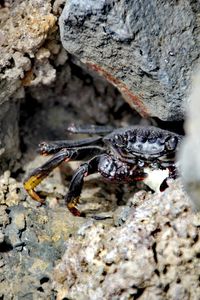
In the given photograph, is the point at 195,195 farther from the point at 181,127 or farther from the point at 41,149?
the point at 41,149

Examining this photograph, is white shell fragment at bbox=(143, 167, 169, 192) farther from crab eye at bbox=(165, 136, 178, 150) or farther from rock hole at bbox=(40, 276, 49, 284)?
rock hole at bbox=(40, 276, 49, 284)

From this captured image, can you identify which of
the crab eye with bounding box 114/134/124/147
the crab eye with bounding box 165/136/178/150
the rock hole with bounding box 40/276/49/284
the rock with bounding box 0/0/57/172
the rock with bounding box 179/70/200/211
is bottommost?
the rock hole with bounding box 40/276/49/284

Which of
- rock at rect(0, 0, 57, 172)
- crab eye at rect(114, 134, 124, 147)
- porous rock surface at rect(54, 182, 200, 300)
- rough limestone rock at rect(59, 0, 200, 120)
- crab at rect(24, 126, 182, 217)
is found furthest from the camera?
crab eye at rect(114, 134, 124, 147)

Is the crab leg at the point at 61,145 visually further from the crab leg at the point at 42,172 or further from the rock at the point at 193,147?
the rock at the point at 193,147

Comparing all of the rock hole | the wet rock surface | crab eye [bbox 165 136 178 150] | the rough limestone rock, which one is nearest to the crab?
crab eye [bbox 165 136 178 150]

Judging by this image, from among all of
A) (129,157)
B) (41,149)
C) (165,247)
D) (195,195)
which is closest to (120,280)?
(165,247)

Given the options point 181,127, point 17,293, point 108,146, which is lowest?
point 17,293
